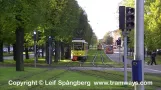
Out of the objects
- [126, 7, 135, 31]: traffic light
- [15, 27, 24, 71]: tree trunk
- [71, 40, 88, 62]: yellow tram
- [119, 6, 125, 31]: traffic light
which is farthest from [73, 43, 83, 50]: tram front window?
[126, 7, 135, 31]: traffic light

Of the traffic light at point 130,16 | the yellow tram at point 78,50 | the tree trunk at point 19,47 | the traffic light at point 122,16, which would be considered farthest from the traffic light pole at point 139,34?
the yellow tram at point 78,50

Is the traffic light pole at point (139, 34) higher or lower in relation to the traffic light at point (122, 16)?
lower

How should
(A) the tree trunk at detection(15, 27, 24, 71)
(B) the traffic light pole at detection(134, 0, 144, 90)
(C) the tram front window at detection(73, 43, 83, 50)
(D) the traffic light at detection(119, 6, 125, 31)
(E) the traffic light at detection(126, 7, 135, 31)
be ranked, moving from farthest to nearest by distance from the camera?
(C) the tram front window at detection(73, 43, 83, 50)
(A) the tree trunk at detection(15, 27, 24, 71)
(D) the traffic light at detection(119, 6, 125, 31)
(E) the traffic light at detection(126, 7, 135, 31)
(B) the traffic light pole at detection(134, 0, 144, 90)

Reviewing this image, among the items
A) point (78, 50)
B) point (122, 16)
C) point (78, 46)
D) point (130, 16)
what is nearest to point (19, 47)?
point (122, 16)

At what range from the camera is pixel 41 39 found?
47.0 metres

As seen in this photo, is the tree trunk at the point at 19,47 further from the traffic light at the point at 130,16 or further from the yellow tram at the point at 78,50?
the yellow tram at the point at 78,50

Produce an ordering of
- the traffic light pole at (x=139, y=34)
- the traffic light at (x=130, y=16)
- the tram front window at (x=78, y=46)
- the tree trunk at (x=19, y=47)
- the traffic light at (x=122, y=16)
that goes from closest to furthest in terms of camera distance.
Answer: the traffic light pole at (x=139, y=34) → the traffic light at (x=130, y=16) → the traffic light at (x=122, y=16) → the tree trunk at (x=19, y=47) → the tram front window at (x=78, y=46)

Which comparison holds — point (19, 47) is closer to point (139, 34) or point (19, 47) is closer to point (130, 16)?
point (130, 16)

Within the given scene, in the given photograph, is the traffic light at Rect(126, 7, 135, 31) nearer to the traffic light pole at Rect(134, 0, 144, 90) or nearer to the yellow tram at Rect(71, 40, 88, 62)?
the traffic light pole at Rect(134, 0, 144, 90)

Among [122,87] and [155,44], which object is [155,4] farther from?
[122,87]

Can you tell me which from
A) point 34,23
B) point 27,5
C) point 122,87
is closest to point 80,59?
point 34,23

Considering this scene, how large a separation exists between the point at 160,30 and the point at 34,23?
27458mm

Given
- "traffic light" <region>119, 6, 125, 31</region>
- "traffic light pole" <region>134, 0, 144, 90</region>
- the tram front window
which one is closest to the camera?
"traffic light pole" <region>134, 0, 144, 90</region>

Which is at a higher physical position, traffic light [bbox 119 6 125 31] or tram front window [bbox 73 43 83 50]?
traffic light [bbox 119 6 125 31]
